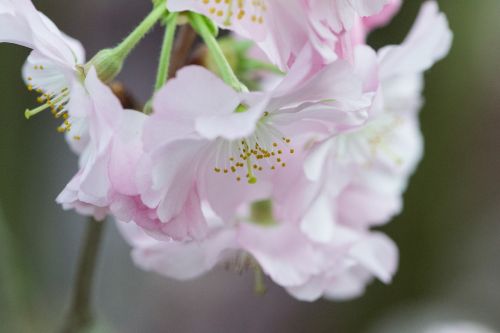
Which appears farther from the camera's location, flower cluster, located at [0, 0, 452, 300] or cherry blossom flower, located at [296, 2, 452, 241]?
cherry blossom flower, located at [296, 2, 452, 241]

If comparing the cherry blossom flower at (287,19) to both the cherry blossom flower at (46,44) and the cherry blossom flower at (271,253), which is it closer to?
the cherry blossom flower at (46,44)

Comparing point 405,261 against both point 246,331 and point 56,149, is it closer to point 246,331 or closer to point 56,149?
point 246,331

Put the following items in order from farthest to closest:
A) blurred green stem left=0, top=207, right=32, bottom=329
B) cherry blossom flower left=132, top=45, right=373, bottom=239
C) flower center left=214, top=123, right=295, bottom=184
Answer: blurred green stem left=0, top=207, right=32, bottom=329
flower center left=214, top=123, right=295, bottom=184
cherry blossom flower left=132, top=45, right=373, bottom=239

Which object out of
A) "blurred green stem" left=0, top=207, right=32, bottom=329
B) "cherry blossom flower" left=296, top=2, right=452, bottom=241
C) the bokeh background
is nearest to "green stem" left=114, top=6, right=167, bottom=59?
"cherry blossom flower" left=296, top=2, right=452, bottom=241

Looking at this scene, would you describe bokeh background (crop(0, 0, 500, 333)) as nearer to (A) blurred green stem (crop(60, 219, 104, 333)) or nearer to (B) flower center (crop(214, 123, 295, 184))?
(A) blurred green stem (crop(60, 219, 104, 333))

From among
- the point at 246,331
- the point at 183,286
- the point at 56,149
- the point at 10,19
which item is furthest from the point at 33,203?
the point at 10,19

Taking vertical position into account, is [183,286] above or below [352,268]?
below

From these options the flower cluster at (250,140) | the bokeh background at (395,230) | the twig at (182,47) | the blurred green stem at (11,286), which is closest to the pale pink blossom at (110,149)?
the flower cluster at (250,140)
